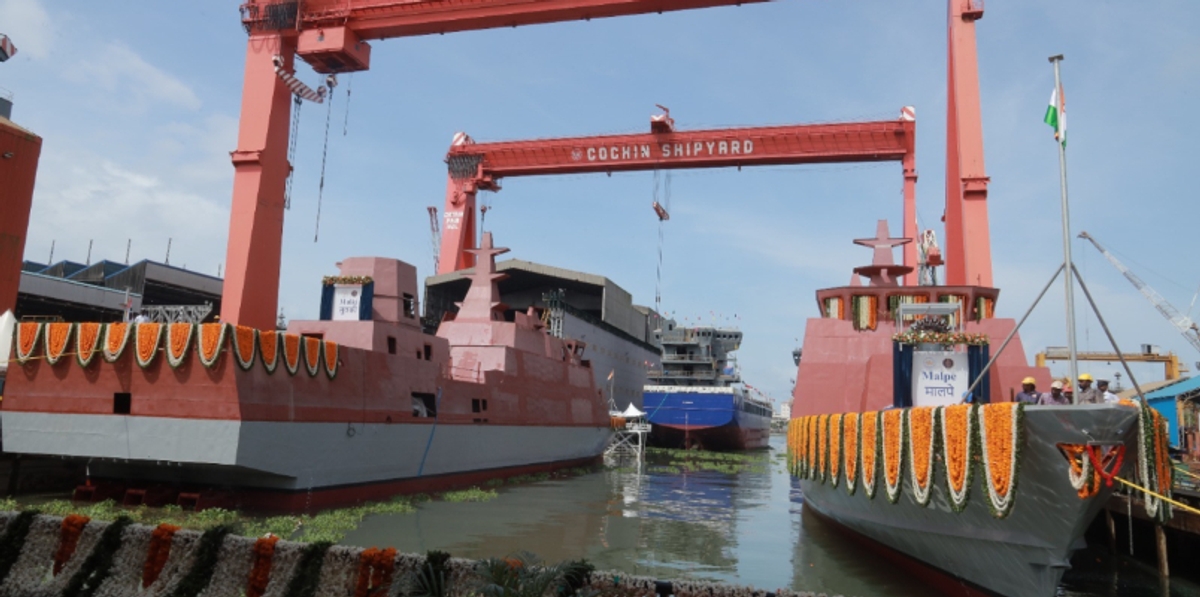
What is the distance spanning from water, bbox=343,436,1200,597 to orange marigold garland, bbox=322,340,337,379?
8.57ft

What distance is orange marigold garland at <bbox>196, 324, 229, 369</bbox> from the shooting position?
36.5ft

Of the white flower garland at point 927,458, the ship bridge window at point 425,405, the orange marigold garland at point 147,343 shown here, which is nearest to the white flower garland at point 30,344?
the orange marigold garland at point 147,343

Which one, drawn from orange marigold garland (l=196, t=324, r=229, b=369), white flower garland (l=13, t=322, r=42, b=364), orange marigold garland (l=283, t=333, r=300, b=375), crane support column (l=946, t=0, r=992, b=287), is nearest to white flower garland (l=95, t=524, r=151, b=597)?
orange marigold garland (l=196, t=324, r=229, b=369)

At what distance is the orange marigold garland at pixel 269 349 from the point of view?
464 inches

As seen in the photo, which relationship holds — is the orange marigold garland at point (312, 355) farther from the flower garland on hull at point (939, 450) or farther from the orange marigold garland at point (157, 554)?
the flower garland on hull at point (939, 450)

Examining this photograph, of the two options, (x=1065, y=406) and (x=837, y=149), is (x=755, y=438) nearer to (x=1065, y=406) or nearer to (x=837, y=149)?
(x=837, y=149)

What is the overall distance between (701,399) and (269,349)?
2480 cm

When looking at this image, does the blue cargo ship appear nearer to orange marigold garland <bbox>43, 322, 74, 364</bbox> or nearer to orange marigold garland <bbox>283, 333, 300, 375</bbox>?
orange marigold garland <bbox>283, 333, 300, 375</bbox>

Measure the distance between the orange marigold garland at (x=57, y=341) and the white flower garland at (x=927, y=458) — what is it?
12.0 meters

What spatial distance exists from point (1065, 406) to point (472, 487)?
44.3 feet

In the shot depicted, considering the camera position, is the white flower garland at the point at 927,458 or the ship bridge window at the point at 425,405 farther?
the ship bridge window at the point at 425,405

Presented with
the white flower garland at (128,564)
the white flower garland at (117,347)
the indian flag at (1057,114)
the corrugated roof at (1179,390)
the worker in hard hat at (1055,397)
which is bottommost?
the white flower garland at (128,564)

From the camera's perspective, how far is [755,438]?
42.5 m

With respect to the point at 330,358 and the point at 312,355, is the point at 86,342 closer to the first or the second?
the point at 312,355
